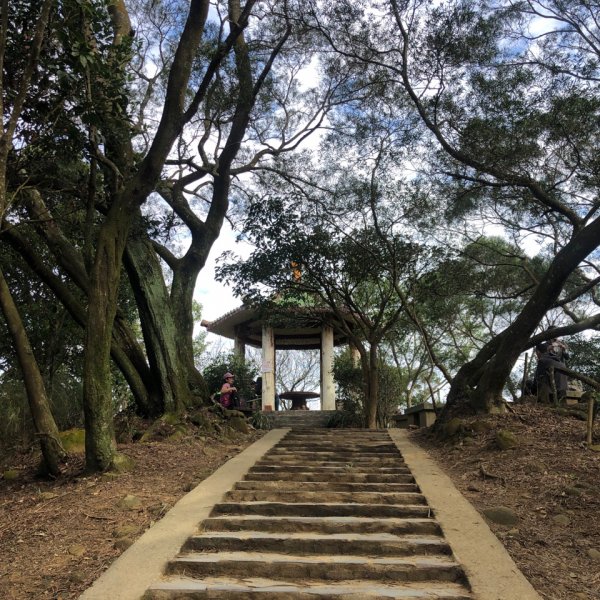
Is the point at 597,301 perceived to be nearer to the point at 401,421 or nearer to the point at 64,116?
the point at 401,421

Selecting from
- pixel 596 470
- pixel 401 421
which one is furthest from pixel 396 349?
pixel 596 470

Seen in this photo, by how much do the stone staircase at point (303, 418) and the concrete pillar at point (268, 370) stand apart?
1.57 meters

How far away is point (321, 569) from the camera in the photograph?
4.09 meters

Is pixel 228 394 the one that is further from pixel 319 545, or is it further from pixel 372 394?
pixel 319 545

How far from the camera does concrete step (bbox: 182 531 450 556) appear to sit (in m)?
4.44

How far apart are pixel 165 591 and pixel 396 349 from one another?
64.3 ft

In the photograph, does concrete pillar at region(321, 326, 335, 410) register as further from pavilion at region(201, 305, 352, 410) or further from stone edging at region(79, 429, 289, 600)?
stone edging at region(79, 429, 289, 600)

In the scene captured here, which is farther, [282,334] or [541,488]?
[282,334]

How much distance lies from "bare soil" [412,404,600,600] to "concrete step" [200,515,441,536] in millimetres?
645

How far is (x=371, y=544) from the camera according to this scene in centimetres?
448

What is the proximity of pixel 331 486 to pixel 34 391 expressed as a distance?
3.38 metres

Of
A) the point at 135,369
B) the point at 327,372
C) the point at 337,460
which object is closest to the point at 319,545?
the point at 337,460

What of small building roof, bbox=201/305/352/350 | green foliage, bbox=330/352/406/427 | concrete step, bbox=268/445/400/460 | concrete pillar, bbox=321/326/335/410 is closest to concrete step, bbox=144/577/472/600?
concrete step, bbox=268/445/400/460

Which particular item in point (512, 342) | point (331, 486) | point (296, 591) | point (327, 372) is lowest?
point (296, 591)
